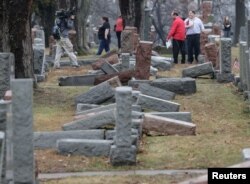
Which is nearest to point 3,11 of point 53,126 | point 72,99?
point 72,99

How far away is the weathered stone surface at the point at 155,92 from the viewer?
15227 millimetres

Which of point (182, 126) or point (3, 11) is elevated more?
point (3, 11)

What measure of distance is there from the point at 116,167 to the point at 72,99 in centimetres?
707

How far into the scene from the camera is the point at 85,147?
10.8 metres

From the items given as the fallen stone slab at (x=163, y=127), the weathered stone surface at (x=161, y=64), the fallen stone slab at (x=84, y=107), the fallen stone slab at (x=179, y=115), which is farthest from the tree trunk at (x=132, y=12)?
the fallen stone slab at (x=163, y=127)

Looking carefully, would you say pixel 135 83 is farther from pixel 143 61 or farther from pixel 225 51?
pixel 225 51

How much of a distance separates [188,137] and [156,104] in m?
2.10

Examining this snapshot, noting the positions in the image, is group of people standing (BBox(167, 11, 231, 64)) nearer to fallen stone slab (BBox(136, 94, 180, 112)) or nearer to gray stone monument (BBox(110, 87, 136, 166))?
fallen stone slab (BBox(136, 94, 180, 112))

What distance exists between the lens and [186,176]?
948cm

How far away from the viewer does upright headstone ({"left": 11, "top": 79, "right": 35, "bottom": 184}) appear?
26.0 feet

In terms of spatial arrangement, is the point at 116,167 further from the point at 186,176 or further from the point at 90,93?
the point at 90,93

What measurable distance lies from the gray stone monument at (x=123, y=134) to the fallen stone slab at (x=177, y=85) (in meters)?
6.75

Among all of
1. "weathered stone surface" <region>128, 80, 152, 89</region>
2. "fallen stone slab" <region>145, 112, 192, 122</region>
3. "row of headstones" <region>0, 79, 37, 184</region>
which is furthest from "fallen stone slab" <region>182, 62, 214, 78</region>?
"row of headstones" <region>0, 79, 37, 184</region>

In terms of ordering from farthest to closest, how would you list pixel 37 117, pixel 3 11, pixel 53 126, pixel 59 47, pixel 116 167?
pixel 59 47, pixel 3 11, pixel 37 117, pixel 53 126, pixel 116 167
